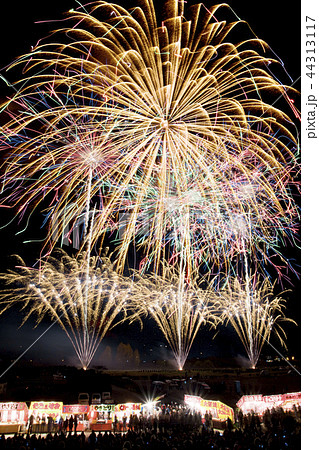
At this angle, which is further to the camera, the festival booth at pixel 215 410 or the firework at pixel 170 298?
the firework at pixel 170 298

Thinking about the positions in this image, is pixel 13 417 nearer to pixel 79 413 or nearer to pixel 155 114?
pixel 79 413

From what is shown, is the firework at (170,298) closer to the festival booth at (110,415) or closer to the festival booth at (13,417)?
the festival booth at (110,415)

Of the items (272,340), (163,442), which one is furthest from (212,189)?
(272,340)

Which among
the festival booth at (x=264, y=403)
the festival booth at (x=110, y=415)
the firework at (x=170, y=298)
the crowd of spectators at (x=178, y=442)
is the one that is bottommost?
the festival booth at (x=110, y=415)
